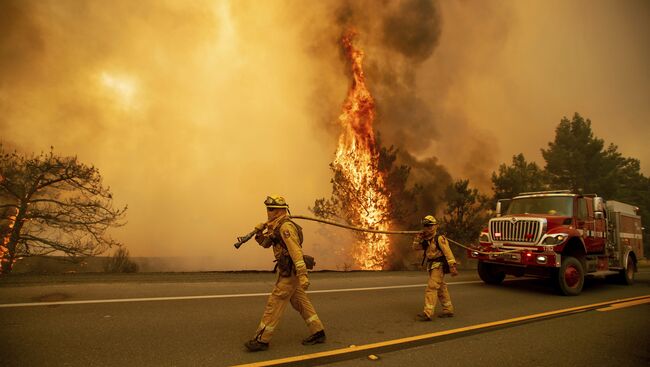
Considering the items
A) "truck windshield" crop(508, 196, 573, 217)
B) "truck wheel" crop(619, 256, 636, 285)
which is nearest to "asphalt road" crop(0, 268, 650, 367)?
"truck windshield" crop(508, 196, 573, 217)

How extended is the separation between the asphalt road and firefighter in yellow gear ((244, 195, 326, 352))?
0.19 metres

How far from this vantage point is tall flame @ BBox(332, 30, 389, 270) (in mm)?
30500

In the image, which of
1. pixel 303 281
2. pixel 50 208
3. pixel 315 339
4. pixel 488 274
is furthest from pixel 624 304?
pixel 50 208

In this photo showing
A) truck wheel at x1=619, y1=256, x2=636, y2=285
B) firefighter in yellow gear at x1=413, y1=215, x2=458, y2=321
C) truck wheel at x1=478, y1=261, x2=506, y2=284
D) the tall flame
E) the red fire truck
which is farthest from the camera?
the tall flame

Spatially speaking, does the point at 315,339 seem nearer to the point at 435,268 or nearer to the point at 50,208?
the point at 435,268

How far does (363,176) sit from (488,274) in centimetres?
2123

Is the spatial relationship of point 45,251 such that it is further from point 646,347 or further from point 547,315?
point 646,347

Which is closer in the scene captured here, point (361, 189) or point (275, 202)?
point (275, 202)

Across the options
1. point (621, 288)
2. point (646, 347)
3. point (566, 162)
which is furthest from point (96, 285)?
point (566, 162)

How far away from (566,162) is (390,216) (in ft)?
83.5

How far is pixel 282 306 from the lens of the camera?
14.2 ft

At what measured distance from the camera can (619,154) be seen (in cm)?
4100

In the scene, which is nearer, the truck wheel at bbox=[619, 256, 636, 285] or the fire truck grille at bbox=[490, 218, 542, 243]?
the fire truck grille at bbox=[490, 218, 542, 243]

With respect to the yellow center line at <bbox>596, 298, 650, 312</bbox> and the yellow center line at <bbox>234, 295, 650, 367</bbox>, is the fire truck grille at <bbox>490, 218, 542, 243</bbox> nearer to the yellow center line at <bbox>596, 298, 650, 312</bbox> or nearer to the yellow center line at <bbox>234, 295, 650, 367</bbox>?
the yellow center line at <bbox>596, 298, 650, 312</bbox>
